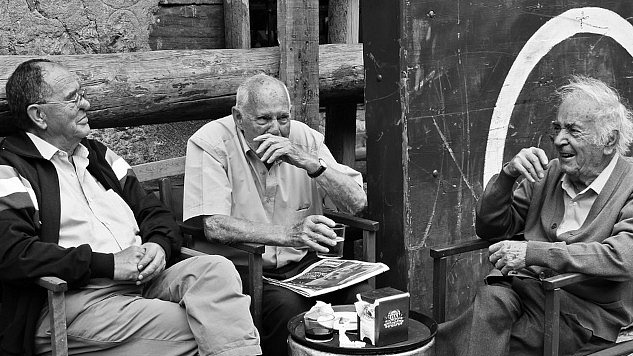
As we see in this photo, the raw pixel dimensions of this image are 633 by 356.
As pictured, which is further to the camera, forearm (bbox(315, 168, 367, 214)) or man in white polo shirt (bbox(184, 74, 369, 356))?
forearm (bbox(315, 168, 367, 214))

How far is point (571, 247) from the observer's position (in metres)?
3.45

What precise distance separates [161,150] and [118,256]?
7.32ft

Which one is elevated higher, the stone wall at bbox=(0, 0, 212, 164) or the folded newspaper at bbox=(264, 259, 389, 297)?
the stone wall at bbox=(0, 0, 212, 164)

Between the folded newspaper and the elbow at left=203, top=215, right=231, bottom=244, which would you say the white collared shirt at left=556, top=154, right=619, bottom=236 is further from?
the elbow at left=203, top=215, right=231, bottom=244

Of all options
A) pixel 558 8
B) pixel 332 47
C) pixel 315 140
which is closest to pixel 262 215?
pixel 315 140

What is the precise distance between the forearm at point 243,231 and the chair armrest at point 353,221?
36 centimetres

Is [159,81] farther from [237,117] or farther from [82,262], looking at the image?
[82,262]

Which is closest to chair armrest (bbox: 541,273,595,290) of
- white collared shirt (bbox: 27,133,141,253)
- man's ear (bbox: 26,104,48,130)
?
white collared shirt (bbox: 27,133,141,253)

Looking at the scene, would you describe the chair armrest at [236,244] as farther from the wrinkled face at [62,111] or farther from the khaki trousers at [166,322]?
the wrinkled face at [62,111]

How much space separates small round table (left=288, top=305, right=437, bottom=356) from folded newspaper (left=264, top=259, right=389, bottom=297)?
0.38 metres

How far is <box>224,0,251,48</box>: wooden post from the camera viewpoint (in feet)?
16.5

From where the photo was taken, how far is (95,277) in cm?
346

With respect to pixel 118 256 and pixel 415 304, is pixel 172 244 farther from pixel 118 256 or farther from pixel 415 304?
pixel 415 304

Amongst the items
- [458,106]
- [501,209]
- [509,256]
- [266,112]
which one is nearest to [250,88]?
[266,112]
